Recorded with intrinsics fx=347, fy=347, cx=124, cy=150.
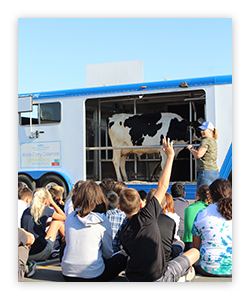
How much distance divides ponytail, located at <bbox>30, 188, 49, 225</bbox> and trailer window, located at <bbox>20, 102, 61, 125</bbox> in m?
4.21

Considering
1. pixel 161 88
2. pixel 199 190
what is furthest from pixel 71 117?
pixel 199 190

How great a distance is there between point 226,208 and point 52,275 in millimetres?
2163

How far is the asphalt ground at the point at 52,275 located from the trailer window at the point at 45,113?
4500mm

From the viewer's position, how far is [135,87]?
789 cm

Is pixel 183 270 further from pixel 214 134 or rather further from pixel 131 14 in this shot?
pixel 214 134

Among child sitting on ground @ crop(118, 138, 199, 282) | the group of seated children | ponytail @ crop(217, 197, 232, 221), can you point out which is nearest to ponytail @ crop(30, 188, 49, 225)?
the group of seated children

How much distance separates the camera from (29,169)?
8.55m

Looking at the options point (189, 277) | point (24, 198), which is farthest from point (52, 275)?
point (189, 277)

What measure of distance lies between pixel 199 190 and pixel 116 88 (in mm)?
4282

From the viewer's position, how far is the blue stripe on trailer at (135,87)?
284 inches

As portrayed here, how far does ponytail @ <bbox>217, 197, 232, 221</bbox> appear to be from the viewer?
339 centimetres

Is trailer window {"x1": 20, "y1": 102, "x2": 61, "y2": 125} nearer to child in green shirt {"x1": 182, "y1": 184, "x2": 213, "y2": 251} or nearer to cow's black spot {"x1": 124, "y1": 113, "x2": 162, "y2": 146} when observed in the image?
cow's black spot {"x1": 124, "y1": 113, "x2": 162, "y2": 146}

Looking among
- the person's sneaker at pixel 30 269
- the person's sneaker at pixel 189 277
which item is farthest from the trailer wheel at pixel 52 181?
the person's sneaker at pixel 189 277

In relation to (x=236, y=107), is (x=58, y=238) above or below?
below
